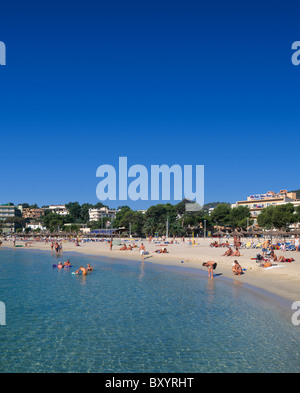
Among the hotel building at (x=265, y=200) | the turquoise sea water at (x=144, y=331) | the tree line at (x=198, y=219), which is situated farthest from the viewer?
the hotel building at (x=265, y=200)

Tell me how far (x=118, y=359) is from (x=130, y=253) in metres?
33.9

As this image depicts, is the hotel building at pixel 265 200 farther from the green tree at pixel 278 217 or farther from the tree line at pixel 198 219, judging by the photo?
the green tree at pixel 278 217

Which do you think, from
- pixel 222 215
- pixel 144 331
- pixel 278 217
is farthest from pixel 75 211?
pixel 144 331

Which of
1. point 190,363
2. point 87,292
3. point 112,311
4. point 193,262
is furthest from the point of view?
point 193,262

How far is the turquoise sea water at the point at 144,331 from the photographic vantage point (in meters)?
8.92

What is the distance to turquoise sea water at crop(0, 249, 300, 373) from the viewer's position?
8.92 metres

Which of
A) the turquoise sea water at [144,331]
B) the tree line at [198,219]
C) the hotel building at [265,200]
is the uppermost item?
the hotel building at [265,200]

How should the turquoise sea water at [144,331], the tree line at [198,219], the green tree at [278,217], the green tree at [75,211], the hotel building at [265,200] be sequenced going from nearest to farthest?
the turquoise sea water at [144,331], the green tree at [278,217], the tree line at [198,219], the hotel building at [265,200], the green tree at [75,211]

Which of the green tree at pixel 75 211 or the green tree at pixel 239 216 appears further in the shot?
the green tree at pixel 75 211

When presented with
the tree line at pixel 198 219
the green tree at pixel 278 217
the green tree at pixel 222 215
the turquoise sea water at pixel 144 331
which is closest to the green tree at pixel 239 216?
the tree line at pixel 198 219

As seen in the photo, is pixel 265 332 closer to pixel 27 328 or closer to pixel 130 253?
pixel 27 328

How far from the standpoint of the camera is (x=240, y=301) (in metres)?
15.6

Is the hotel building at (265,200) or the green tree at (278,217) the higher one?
the hotel building at (265,200)
